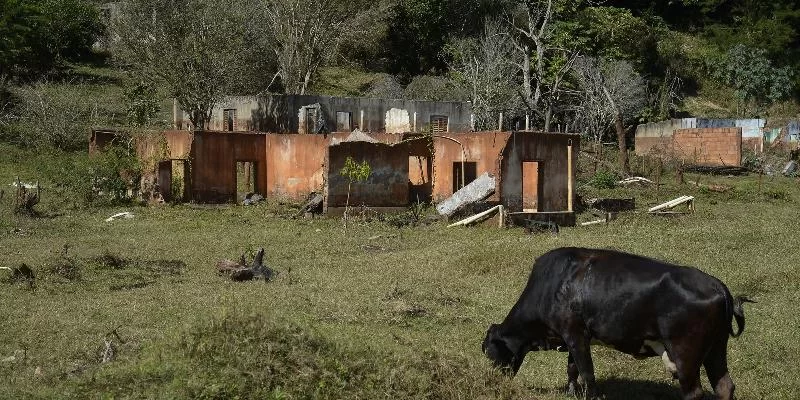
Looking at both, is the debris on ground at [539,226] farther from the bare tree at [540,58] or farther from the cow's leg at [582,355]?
the bare tree at [540,58]

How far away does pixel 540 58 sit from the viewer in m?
47.2

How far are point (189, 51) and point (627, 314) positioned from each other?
2805 cm

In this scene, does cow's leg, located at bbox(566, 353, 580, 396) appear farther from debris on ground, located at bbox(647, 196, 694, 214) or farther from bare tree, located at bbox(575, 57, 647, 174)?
bare tree, located at bbox(575, 57, 647, 174)

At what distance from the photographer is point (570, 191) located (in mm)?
28875

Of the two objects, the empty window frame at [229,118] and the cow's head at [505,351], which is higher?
the empty window frame at [229,118]

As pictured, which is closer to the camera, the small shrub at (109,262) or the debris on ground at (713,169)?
the small shrub at (109,262)

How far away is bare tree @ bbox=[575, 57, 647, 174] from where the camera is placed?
45.8 m

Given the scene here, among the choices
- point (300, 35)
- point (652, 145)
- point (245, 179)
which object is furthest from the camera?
point (652, 145)

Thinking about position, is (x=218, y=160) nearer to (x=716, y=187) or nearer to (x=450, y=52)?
(x=716, y=187)

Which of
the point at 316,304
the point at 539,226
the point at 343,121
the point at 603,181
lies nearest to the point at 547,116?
the point at 603,181

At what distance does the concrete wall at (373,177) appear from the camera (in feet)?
88.2

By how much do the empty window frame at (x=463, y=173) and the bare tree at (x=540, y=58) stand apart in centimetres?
1536

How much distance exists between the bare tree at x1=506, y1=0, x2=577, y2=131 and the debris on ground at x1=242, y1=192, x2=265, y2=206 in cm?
1709

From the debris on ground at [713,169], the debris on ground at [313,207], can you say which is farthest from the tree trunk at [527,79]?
the debris on ground at [313,207]
